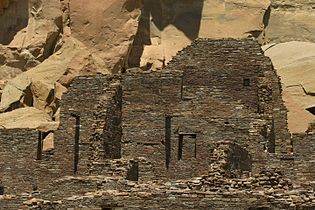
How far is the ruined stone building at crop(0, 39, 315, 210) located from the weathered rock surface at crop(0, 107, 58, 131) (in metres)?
2.08

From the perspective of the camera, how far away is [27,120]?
3647cm

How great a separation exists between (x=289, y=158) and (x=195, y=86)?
445 cm

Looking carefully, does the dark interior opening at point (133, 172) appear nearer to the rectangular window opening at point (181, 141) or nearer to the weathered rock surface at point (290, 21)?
the rectangular window opening at point (181, 141)

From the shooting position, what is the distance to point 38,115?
122ft

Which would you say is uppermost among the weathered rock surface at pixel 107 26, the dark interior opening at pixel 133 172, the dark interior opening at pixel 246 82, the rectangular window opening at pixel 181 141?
the weathered rock surface at pixel 107 26

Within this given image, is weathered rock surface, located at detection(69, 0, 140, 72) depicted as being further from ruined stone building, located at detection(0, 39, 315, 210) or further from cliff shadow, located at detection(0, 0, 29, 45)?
ruined stone building, located at detection(0, 39, 315, 210)

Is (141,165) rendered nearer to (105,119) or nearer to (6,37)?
(105,119)

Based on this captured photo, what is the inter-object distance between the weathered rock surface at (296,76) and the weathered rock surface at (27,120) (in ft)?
26.3

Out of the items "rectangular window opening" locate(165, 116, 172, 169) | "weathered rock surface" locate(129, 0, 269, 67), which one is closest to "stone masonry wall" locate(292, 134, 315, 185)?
"rectangular window opening" locate(165, 116, 172, 169)

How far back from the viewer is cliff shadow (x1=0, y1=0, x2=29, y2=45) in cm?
4166

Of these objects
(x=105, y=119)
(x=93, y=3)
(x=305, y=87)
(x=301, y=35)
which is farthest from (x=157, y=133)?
(x=301, y=35)

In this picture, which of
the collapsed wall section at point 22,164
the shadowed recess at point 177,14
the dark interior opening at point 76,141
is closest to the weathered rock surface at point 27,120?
the collapsed wall section at point 22,164

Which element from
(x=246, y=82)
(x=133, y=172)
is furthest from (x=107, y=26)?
(x=133, y=172)

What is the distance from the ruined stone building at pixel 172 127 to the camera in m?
30.7
